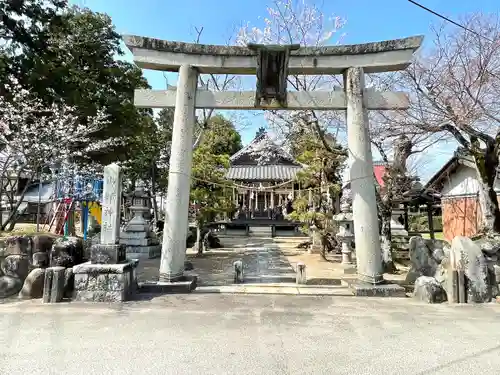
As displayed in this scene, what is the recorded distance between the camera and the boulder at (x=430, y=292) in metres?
6.09

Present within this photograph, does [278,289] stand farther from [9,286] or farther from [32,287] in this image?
[9,286]

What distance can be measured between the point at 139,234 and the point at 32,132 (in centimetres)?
543

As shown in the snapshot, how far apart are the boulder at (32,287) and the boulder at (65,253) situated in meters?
0.58

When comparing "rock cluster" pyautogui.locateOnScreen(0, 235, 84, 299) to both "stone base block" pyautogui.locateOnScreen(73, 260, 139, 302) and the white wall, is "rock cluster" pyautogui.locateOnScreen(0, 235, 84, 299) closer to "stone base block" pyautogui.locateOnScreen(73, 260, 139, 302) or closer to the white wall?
"stone base block" pyautogui.locateOnScreen(73, 260, 139, 302)

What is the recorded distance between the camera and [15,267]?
658cm

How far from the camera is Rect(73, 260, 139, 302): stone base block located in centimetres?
596

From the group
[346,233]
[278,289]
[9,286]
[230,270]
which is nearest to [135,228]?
[230,270]

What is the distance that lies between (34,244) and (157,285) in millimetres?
2767

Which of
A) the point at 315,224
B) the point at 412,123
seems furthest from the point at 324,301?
the point at 315,224

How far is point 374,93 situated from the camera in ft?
23.0

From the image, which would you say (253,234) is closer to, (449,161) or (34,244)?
(449,161)

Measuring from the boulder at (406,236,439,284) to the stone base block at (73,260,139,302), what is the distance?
6201mm

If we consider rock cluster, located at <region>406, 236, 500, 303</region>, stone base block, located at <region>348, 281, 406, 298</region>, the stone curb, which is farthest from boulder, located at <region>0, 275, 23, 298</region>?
rock cluster, located at <region>406, 236, 500, 303</region>

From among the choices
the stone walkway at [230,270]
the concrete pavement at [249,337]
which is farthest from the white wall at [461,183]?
the concrete pavement at [249,337]
